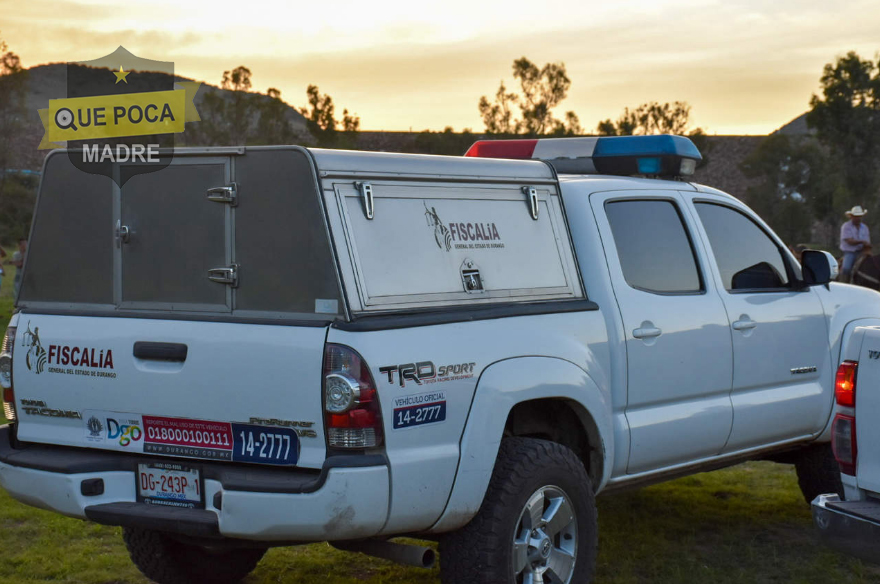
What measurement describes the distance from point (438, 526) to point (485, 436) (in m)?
0.38

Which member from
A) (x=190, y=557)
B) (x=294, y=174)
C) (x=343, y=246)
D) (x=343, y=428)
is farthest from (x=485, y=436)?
(x=190, y=557)

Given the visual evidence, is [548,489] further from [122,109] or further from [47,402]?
[122,109]

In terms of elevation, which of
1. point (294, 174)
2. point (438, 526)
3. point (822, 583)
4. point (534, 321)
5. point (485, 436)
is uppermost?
point (294, 174)

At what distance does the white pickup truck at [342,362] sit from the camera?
12.6ft

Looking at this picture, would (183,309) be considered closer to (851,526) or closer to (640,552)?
(851,526)

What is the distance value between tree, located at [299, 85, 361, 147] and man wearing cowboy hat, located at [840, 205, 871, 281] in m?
35.6

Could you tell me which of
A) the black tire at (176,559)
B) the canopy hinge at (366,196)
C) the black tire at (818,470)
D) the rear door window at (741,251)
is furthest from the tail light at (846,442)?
A: the black tire at (176,559)

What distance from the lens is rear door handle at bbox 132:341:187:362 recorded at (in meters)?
4.09

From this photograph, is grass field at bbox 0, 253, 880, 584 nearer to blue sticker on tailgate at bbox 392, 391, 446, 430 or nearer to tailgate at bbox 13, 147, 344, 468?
tailgate at bbox 13, 147, 344, 468

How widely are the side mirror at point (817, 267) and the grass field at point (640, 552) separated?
4.73 ft

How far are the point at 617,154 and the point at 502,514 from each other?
8.15ft

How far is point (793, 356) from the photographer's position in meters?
5.92

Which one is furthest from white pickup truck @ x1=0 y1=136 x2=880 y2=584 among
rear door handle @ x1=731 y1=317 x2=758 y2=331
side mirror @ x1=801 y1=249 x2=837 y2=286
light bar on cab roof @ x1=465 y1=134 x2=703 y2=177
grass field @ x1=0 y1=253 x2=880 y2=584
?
side mirror @ x1=801 y1=249 x2=837 y2=286

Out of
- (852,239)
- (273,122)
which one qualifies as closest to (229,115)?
(273,122)
